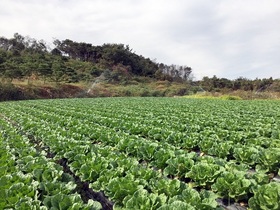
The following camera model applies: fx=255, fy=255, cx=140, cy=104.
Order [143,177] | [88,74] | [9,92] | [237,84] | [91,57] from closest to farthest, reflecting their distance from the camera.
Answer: [143,177], [9,92], [88,74], [237,84], [91,57]

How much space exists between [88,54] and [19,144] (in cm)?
7212

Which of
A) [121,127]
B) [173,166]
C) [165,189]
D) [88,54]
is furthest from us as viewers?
[88,54]

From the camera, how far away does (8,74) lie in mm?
35938

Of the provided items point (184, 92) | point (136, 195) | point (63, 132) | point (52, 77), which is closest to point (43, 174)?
point (136, 195)

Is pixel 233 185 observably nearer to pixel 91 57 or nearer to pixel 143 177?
pixel 143 177

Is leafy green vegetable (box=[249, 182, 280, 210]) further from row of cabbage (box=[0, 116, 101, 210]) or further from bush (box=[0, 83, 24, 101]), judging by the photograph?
bush (box=[0, 83, 24, 101])

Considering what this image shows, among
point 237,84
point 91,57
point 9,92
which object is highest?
point 91,57

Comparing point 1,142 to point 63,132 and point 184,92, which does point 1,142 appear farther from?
point 184,92

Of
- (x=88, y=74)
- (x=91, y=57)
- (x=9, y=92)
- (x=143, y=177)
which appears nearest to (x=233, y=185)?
(x=143, y=177)

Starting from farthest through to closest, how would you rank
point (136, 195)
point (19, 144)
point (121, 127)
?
1. point (121, 127)
2. point (19, 144)
3. point (136, 195)

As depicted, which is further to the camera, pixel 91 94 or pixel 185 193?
pixel 91 94

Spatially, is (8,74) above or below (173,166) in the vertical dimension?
above

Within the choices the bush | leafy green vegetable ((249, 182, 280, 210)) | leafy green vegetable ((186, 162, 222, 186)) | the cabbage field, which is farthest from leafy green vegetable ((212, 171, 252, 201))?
the bush

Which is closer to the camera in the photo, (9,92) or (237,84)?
(9,92)
